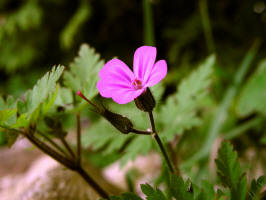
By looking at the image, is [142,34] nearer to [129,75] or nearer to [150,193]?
[129,75]

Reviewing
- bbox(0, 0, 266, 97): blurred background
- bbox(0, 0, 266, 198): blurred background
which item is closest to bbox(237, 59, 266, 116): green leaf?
bbox(0, 0, 266, 198): blurred background

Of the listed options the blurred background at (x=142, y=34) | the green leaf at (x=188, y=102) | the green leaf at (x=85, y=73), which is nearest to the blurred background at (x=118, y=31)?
the blurred background at (x=142, y=34)

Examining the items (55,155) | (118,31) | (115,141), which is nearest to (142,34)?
(118,31)

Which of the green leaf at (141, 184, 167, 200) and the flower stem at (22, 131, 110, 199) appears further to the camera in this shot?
the flower stem at (22, 131, 110, 199)

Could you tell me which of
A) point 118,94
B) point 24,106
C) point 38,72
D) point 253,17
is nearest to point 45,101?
point 24,106

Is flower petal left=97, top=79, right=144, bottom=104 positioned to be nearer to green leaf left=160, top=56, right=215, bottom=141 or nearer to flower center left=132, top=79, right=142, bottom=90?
flower center left=132, top=79, right=142, bottom=90
